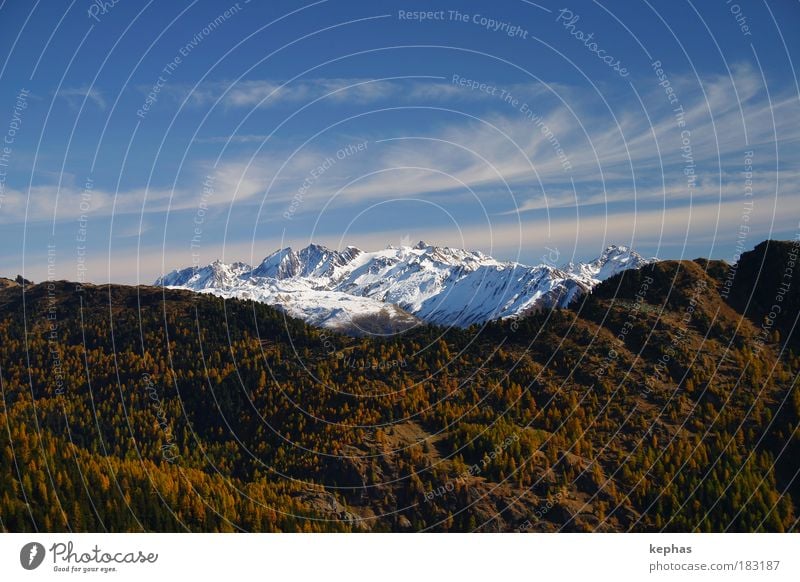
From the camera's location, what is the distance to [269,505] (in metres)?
168

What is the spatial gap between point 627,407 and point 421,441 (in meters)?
64.9

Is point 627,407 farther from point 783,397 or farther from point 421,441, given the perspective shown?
point 421,441

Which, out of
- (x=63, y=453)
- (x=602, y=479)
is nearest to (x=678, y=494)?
(x=602, y=479)

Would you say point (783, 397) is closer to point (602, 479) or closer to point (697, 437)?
point (697, 437)

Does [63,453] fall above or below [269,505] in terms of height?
above

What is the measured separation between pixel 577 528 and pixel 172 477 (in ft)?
359

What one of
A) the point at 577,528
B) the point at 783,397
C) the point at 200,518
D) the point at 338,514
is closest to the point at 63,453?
the point at 200,518

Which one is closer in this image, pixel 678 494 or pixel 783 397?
pixel 678 494

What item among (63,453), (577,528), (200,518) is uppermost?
(63,453)

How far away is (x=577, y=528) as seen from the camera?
158750 mm
